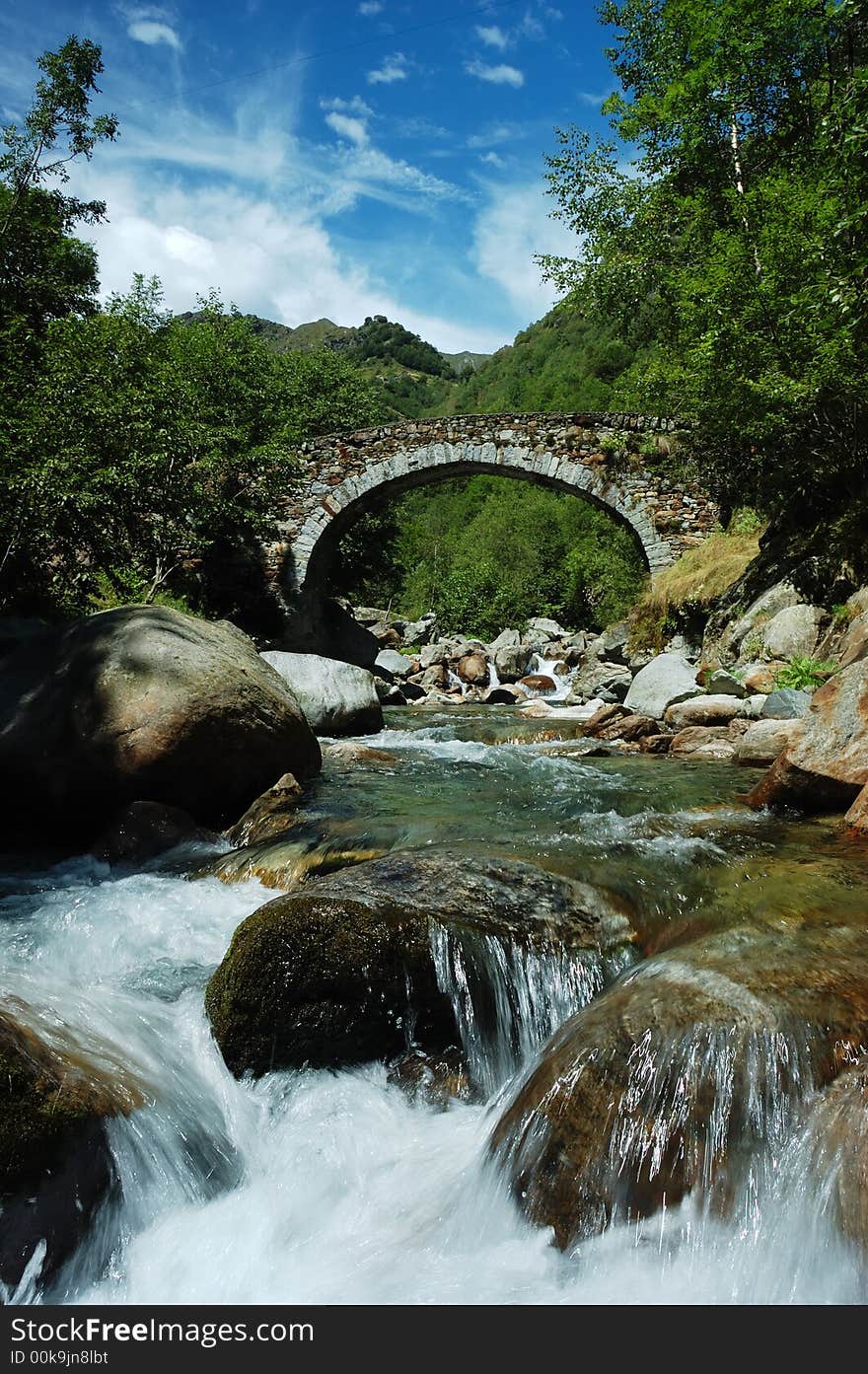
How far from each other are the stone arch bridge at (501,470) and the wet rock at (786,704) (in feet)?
29.3

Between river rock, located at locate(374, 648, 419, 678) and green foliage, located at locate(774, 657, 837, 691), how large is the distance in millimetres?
12612

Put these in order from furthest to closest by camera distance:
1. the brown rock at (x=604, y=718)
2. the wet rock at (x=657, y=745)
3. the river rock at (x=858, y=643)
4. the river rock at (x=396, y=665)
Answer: the river rock at (x=396, y=665)
the brown rock at (x=604, y=718)
the wet rock at (x=657, y=745)
the river rock at (x=858, y=643)

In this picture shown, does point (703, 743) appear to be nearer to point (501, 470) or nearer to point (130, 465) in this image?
point (130, 465)

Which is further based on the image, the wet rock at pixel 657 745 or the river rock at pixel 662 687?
the river rock at pixel 662 687

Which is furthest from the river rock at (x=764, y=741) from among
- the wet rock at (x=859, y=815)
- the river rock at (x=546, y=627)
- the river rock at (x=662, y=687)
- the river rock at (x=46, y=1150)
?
the river rock at (x=546, y=627)

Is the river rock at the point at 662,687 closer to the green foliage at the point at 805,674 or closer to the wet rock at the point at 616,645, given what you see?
the green foliage at the point at 805,674

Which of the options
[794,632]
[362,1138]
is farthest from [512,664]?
[362,1138]

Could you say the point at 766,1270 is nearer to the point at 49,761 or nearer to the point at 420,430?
the point at 49,761

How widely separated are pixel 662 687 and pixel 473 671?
9948 millimetres

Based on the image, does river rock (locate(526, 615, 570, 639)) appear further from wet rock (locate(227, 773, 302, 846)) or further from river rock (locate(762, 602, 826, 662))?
wet rock (locate(227, 773, 302, 846))

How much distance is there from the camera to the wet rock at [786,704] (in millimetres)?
7125

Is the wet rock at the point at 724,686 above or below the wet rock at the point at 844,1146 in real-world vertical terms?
above

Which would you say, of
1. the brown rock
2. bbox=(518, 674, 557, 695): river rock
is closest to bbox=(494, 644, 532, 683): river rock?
bbox=(518, 674, 557, 695): river rock

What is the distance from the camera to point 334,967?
271 cm
